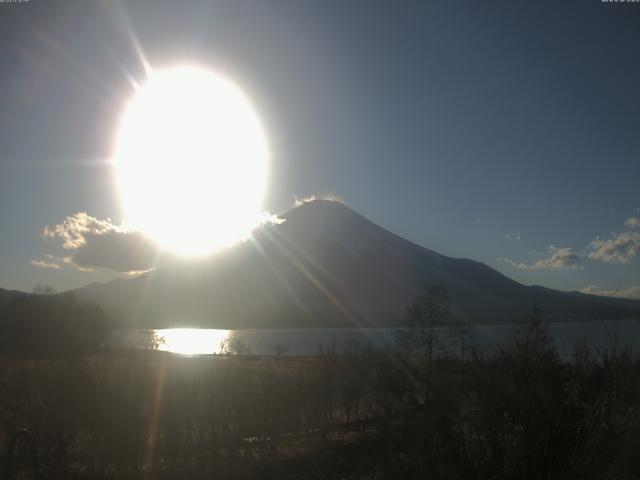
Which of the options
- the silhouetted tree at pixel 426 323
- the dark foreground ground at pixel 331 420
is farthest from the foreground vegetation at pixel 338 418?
the silhouetted tree at pixel 426 323

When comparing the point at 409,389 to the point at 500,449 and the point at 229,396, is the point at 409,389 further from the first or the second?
the point at 500,449

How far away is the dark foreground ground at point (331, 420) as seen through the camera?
4352 millimetres

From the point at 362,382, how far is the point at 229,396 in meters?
8.90

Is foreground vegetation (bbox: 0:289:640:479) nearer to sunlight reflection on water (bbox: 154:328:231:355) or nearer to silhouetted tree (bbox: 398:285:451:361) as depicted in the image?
silhouetted tree (bbox: 398:285:451:361)

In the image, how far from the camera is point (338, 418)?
82.2ft

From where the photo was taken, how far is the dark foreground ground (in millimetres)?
4352

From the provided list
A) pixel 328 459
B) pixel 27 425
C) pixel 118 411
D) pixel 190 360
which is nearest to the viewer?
pixel 27 425

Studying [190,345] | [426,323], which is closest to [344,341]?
[426,323]

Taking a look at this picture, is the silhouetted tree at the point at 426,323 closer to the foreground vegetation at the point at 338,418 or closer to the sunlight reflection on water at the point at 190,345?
the foreground vegetation at the point at 338,418

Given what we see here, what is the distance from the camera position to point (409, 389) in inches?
1037

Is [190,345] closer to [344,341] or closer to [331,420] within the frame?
[344,341]

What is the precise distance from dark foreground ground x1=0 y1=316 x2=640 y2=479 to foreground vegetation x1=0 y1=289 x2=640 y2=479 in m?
0.02

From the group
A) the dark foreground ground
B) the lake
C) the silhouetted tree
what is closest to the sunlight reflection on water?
the lake

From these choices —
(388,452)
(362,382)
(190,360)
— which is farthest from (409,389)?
(388,452)
